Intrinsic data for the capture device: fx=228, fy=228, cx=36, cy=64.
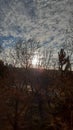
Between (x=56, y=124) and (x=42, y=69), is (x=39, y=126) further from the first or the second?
(x=42, y=69)

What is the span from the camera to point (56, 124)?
19.2 metres

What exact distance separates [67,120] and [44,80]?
1016cm

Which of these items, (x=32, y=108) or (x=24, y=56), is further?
(x=24, y=56)

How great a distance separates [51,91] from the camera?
2525 cm

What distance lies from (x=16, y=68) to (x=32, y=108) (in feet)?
30.8

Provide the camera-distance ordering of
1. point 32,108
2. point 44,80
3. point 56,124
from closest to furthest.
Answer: point 56,124, point 32,108, point 44,80

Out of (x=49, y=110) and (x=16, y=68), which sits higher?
(x=16, y=68)

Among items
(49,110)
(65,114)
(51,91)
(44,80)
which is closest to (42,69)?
(44,80)

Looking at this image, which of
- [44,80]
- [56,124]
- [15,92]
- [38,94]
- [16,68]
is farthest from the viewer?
[16,68]

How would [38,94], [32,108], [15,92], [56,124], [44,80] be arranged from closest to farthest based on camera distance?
[56,124] → [15,92] → [32,108] → [38,94] → [44,80]

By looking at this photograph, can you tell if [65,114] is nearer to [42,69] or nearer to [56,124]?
[56,124]

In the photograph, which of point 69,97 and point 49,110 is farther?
point 49,110

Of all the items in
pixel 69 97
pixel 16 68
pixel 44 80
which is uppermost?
pixel 16 68

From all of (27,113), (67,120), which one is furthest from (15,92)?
(67,120)
